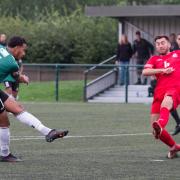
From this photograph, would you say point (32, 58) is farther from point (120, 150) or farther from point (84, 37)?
point (120, 150)

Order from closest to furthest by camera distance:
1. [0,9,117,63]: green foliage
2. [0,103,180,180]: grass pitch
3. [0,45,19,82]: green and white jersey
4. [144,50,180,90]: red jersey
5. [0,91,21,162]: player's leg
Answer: [0,103,180,180]: grass pitch → [0,45,19,82]: green and white jersey → [0,91,21,162]: player's leg → [144,50,180,90]: red jersey → [0,9,117,63]: green foliage

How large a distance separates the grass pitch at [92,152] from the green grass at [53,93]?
9320 millimetres

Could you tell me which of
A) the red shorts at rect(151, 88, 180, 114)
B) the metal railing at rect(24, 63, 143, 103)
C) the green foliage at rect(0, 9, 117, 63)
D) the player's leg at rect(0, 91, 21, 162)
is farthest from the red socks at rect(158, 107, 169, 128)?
the green foliage at rect(0, 9, 117, 63)

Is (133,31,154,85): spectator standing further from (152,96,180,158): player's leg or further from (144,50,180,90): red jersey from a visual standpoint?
(152,96,180,158): player's leg

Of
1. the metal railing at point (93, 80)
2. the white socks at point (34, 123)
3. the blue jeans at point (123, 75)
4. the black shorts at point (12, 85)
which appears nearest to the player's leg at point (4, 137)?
the white socks at point (34, 123)

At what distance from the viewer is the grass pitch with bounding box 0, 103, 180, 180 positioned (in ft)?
32.7

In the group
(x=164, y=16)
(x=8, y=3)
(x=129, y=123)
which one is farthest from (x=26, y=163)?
(x=8, y=3)

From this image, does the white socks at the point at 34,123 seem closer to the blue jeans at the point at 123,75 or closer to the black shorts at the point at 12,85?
the black shorts at the point at 12,85

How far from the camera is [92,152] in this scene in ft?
40.6

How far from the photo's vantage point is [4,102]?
36.3ft

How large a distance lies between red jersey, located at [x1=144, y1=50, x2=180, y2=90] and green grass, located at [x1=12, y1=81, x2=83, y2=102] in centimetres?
1667

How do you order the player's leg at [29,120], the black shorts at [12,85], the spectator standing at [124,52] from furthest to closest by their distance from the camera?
1. the spectator standing at [124,52]
2. the black shorts at [12,85]
3. the player's leg at [29,120]

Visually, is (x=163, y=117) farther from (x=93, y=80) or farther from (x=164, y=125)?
(x=93, y=80)

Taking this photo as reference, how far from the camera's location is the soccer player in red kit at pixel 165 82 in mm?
11719
